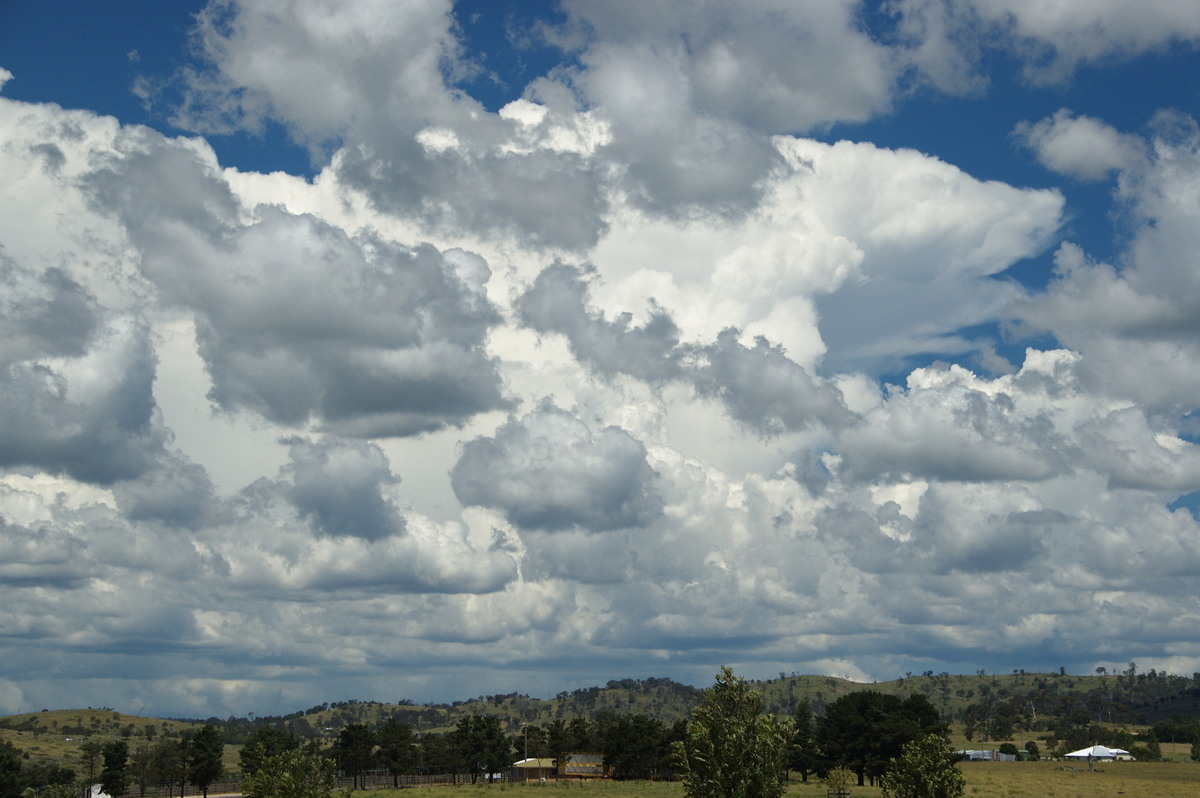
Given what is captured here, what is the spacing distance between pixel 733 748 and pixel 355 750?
445 feet

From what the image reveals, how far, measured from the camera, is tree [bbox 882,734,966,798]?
2653 inches

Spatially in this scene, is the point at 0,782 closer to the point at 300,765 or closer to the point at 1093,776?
the point at 300,765

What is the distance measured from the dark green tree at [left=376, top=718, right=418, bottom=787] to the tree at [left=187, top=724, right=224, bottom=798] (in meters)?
24.2

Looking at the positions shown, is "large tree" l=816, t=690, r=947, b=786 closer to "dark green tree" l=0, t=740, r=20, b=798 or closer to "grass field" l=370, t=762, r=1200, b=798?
"grass field" l=370, t=762, r=1200, b=798

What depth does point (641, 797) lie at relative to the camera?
119562 millimetres

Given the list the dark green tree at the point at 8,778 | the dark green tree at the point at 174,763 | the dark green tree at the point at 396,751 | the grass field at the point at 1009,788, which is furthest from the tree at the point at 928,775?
the dark green tree at the point at 174,763

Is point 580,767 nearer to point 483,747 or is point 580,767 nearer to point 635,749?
point 635,749

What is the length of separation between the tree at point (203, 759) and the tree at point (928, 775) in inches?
4637

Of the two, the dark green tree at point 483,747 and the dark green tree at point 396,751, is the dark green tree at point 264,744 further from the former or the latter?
the dark green tree at point 483,747

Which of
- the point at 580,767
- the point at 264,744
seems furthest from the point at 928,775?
the point at 580,767

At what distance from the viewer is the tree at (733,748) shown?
144 ft

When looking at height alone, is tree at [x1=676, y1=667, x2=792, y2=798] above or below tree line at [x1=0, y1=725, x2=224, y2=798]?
above

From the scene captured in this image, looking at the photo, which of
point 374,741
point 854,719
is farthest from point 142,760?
point 854,719

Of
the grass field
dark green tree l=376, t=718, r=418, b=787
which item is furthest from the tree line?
the grass field
